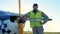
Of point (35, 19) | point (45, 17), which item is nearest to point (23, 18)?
point (35, 19)

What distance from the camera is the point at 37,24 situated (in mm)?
6496

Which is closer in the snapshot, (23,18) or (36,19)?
(23,18)

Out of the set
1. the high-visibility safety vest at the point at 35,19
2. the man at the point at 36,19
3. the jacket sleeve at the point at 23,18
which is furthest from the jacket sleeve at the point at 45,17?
the jacket sleeve at the point at 23,18

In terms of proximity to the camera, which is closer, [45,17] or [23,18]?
[23,18]

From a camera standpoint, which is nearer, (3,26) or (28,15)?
(28,15)

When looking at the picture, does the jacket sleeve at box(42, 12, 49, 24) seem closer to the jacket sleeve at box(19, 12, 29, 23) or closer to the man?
the man

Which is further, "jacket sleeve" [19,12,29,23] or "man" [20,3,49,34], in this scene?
"man" [20,3,49,34]

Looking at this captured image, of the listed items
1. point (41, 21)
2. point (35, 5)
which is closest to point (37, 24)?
point (41, 21)

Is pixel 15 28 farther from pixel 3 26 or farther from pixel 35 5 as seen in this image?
pixel 35 5

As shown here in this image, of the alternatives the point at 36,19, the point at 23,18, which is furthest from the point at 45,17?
the point at 23,18

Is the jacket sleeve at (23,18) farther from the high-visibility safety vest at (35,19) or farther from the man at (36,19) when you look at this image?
the high-visibility safety vest at (35,19)

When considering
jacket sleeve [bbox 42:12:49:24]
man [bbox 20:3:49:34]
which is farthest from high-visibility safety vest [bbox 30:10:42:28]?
jacket sleeve [bbox 42:12:49:24]

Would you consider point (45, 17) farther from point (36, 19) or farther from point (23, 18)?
Result: point (23, 18)

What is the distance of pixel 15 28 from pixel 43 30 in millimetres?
1039
